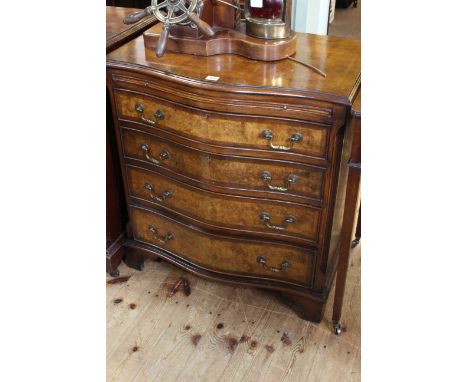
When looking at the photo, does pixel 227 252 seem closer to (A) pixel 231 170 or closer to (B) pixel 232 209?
(B) pixel 232 209

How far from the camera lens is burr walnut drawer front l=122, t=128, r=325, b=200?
155 centimetres

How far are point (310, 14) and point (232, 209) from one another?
175 cm

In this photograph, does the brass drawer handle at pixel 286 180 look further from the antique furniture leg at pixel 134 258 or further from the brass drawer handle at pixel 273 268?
the antique furniture leg at pixel 134 258

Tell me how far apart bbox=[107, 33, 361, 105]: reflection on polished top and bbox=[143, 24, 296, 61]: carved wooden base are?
0.02 m

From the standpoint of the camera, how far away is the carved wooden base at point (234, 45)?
61.7 inches

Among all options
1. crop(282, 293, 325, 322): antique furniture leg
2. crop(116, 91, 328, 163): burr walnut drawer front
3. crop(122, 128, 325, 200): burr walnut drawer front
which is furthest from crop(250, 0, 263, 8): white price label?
crop(282, 293, 325, 322): antique furniture leg

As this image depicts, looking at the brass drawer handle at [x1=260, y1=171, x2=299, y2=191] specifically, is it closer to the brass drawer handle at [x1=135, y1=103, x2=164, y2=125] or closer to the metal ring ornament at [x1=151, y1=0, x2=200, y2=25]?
the brass drawer handle at [x1=135, y1=103, x2=164, y2=125]

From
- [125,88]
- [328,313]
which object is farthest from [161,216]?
[328,313]

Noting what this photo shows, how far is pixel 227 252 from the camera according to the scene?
1811 millimetres

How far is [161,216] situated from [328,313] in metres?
0.73

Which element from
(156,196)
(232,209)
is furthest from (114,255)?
(232,209)

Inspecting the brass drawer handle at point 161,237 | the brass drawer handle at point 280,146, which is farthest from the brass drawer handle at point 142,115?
the brass drawer handle at point 161,237
